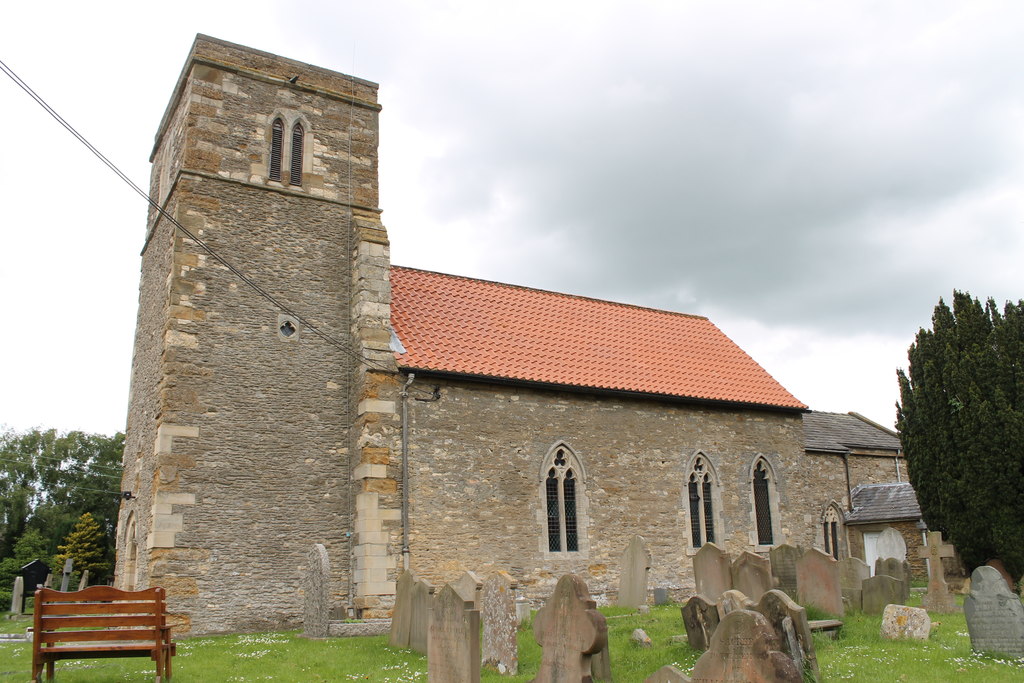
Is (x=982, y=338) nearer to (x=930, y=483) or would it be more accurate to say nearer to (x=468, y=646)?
(x=930, y=483)

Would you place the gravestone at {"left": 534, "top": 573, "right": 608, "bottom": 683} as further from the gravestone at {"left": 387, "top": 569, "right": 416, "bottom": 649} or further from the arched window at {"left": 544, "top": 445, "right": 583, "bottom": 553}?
the arched window at {"left": 544, "top": 445, "right": 583, "bottom": 553}

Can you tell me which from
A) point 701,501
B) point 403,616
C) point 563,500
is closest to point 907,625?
point 403,616

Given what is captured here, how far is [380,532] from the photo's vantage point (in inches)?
581

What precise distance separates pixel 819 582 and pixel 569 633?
673cm

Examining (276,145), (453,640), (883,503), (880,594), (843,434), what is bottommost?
(880,594)

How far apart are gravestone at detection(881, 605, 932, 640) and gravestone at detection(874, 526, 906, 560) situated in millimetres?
10334

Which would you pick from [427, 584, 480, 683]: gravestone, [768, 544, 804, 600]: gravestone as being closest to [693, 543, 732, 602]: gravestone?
[768, 544, 804, 600]: gravestone

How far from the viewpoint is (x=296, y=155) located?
1744 cm

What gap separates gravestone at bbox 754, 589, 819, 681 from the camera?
7368 millimetres

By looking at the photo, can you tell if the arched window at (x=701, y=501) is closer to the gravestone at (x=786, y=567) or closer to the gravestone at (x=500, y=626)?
the gravestone at (x=786, y=567)

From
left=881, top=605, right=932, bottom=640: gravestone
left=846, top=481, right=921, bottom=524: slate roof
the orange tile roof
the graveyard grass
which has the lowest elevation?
the graveyard grass

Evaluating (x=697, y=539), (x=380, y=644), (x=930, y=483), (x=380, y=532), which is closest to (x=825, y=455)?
(x=930, y=483)

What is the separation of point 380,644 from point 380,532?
124 inches

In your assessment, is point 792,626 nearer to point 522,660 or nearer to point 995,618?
point 995,618
